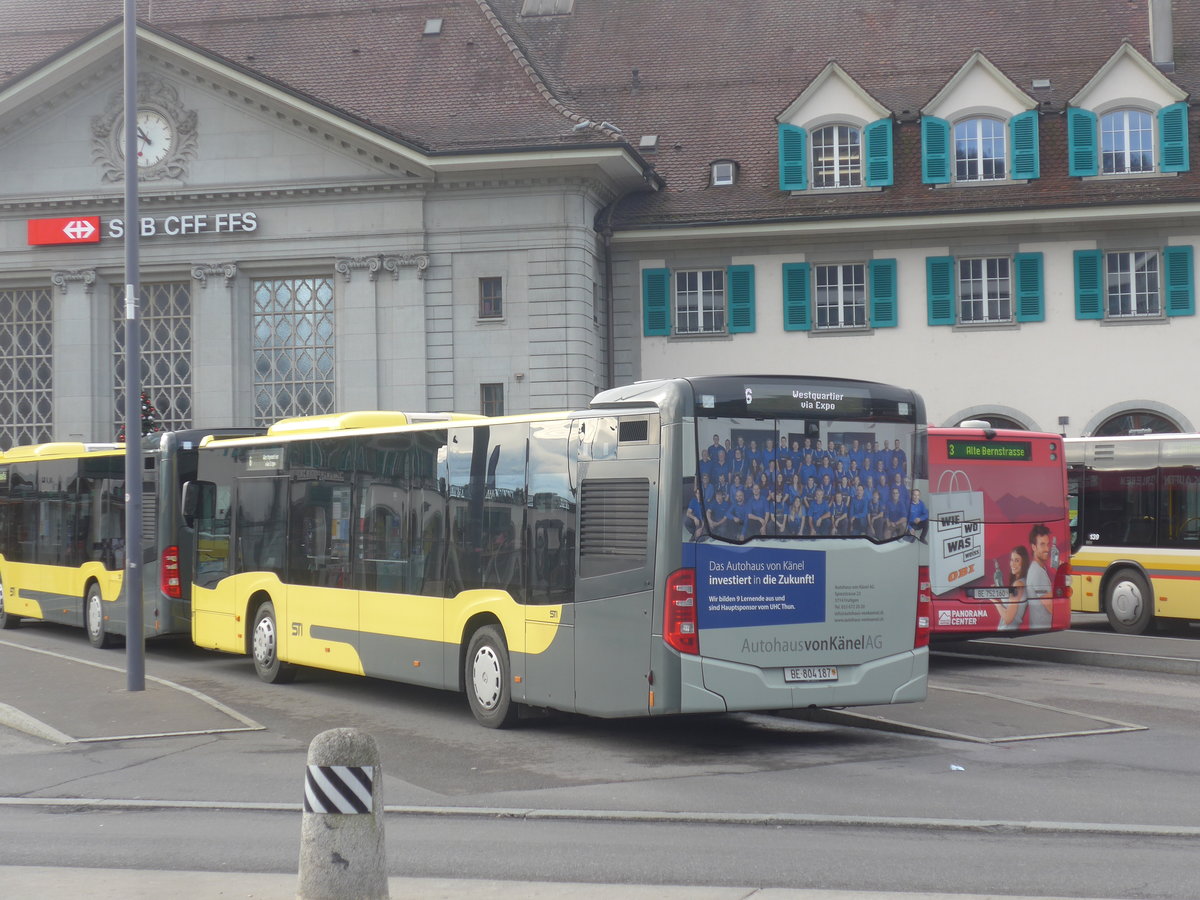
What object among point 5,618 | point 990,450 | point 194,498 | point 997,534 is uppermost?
point 990,450

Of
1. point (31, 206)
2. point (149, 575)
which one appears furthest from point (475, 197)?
point (149, 575)

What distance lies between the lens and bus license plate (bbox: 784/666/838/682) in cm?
1214

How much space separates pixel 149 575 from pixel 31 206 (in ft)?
61.1

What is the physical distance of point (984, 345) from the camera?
34.8 m

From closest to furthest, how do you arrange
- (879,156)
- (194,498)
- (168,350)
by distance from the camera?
(194,498), (879,156), (168,350)

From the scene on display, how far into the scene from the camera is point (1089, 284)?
34.4 m

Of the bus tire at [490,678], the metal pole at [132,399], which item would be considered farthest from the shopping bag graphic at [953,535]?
the metal pole at [132,399]

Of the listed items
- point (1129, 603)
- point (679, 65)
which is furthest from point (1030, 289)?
point (1129, 603)

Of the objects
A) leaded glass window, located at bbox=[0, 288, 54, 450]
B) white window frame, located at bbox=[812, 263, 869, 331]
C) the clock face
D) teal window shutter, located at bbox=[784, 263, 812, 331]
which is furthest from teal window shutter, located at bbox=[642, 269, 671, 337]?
leaded glass window, located at bbox=[0, 288, 54, 450]

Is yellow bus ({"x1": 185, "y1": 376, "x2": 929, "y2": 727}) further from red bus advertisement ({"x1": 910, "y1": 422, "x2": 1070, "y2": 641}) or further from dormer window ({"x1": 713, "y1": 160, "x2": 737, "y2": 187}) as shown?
dormer window ({"x1": 713, "y1": 160, "x2": 737, "y2": 187})

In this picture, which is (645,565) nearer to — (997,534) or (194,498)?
(997,534)

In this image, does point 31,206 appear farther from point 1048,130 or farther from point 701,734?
point 701,734

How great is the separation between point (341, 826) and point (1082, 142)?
31340 millimetres

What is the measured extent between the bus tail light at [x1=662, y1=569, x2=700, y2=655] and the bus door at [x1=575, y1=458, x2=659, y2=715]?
157mm
